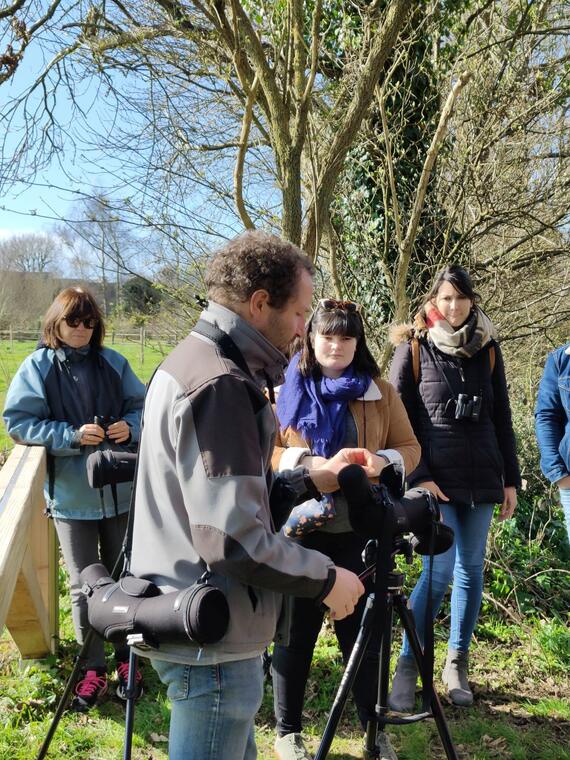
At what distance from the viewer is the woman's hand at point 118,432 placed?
329cm

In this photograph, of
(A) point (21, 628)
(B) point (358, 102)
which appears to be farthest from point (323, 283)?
(A) point (21, 628)

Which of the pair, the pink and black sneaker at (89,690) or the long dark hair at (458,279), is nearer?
the pink and black sneaker at (89,690)

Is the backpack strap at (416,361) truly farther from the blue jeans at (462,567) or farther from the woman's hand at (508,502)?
the woman's hand at (508,502)

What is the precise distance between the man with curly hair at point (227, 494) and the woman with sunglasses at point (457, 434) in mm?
1712

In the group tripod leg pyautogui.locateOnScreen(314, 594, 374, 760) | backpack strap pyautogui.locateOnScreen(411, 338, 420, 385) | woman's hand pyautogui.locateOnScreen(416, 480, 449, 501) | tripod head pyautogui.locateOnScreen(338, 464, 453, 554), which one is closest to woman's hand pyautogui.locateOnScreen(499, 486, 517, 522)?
woman's hand pyautogui.locateOnScreen(416, 480, 449, 501)

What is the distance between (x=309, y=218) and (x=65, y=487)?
2091mm

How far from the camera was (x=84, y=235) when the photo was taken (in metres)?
5.79

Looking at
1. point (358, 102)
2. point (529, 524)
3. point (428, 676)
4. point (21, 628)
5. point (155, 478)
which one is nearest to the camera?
point (155, 478)

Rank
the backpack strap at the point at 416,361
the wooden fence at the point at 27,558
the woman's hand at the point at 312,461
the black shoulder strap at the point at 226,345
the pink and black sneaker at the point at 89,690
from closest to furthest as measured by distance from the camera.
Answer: the black shoulder strap at the point at 226,345 < the wooden fence at the point at 27,558 < the woman's hand at the point at 312,461 < the pink and black sneaker at the point at 89,690 < the backpack strap at the point at 416,361

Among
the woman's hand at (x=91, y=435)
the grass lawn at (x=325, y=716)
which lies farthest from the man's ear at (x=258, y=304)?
the grass lawn at (x=325, y=716)

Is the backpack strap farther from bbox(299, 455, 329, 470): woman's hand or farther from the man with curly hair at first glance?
the man with curly hair

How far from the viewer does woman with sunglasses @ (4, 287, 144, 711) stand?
10.6 feet

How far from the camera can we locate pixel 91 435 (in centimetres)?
322

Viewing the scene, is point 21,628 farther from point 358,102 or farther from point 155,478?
point 358,102
